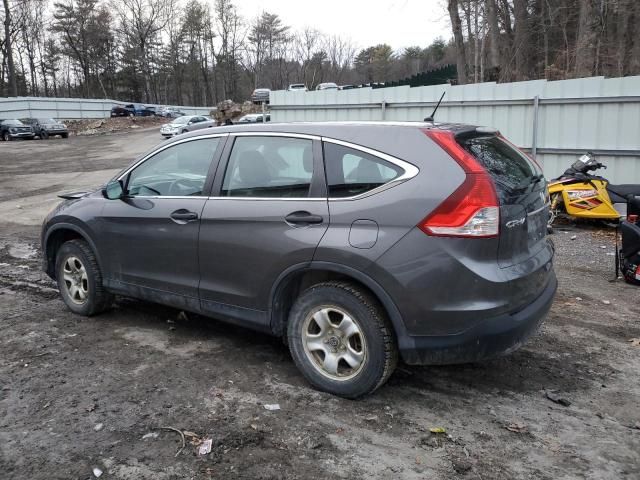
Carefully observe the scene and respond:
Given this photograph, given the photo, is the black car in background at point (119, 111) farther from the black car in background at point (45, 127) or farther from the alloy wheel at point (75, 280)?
the alloy wheel at point (75, 280)

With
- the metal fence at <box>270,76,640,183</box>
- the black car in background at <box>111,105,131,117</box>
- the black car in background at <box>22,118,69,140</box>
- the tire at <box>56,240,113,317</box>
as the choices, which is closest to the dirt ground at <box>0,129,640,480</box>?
the tire at <box>56,240,113,317</box>

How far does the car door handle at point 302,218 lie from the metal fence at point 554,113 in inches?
313

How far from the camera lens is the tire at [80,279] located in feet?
16.1

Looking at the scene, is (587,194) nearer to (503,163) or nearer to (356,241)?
(503,163)

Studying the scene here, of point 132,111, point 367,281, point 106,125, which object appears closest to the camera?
point 367,281

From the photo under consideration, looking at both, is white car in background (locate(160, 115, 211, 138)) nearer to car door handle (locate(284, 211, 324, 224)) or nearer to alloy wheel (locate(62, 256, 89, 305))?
alloy wheel (locate(62, 256, 89, 305))

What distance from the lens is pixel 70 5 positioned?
2717 inches

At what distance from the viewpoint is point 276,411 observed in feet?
11.1

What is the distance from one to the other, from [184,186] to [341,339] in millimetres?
1778

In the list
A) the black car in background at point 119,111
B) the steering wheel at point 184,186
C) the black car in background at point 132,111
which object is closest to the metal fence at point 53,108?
the black car in background at point 119,111

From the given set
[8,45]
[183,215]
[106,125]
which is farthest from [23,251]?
[8,45]

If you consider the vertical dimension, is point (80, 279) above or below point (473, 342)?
below

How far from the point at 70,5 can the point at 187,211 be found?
76711 millimetres

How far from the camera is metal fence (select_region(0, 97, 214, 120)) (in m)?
47.0
